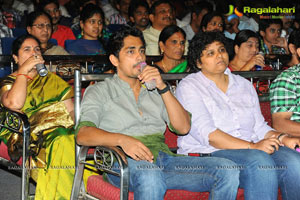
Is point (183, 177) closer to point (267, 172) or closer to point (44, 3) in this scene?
point (267, 172)

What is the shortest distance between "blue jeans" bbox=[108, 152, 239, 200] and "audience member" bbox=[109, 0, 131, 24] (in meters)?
5.45

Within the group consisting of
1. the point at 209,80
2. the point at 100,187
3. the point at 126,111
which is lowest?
the point at 100,187

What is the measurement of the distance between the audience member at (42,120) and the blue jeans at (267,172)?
100 cm

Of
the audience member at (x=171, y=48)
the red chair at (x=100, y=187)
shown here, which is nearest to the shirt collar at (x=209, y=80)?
the red chair at (x=100, y=187)

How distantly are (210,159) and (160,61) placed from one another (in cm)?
204

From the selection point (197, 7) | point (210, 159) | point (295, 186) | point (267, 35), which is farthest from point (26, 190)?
point (197, 7)

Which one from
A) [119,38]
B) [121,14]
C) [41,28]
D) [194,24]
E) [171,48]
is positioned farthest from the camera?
[121,14]

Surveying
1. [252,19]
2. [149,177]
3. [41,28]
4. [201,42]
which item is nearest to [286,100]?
[201,42]

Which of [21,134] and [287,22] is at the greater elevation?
[287,22]

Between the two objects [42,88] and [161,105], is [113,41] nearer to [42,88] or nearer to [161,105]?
[161,105]

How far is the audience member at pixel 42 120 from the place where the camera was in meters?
3.01

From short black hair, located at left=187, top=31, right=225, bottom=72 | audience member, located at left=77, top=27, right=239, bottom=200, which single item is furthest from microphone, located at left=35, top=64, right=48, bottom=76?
short black hair, located at left=187, top=31, right=225, bottom=72

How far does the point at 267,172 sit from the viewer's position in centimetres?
258

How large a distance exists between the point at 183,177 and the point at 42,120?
1196 millimetres
